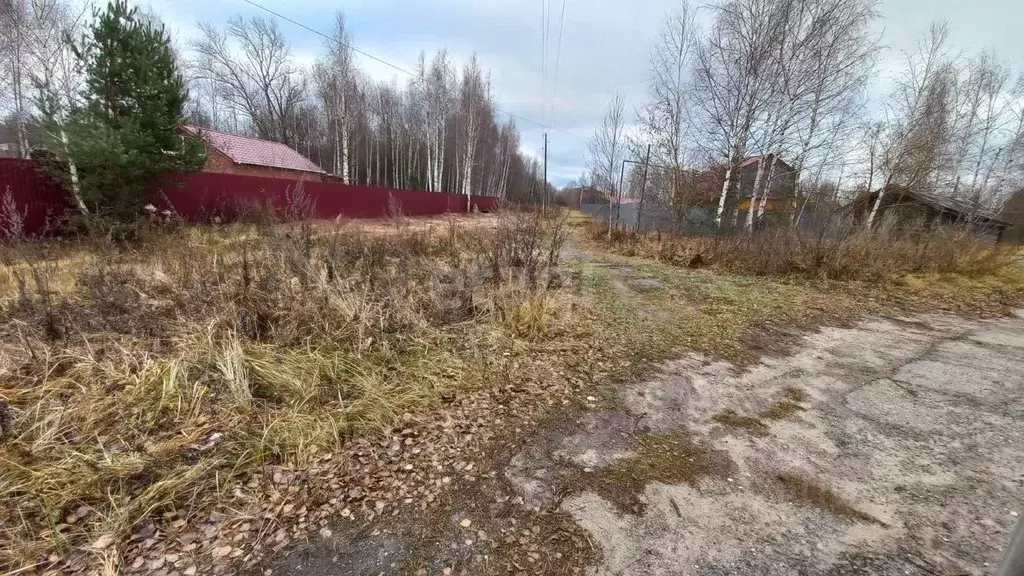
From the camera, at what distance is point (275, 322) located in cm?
373

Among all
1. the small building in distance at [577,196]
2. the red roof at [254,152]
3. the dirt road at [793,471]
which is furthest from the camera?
the small building in distance at [577,196]

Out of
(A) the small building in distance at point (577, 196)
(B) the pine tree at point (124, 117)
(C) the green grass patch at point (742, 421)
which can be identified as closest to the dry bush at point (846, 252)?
(C) the green grass patch at point (742, 421)

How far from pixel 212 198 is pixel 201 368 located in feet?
44.3

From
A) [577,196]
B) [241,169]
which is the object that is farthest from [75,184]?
[577,196]

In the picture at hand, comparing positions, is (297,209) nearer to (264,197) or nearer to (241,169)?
(264,197)

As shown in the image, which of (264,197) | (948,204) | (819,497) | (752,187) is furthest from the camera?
(948,204)

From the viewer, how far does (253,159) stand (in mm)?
23125

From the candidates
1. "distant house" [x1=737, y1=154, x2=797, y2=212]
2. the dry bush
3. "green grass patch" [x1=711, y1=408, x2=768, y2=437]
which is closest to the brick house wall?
the dry bush

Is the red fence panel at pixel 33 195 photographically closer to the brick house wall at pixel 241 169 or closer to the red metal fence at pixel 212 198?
the red metal fence at pixel 212 198

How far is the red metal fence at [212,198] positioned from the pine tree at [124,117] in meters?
0.96

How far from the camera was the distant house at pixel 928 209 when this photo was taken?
42.0 ft

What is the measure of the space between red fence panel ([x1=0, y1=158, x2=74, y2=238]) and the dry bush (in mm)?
16032

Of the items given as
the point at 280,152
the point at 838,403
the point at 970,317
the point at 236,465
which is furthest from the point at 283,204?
the point at 970,317

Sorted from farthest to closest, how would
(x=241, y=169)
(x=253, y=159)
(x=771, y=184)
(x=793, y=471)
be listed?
(x=253, y=159) → (x=241, y=169) → (x=771, y=184) → (x=793, y=471)
